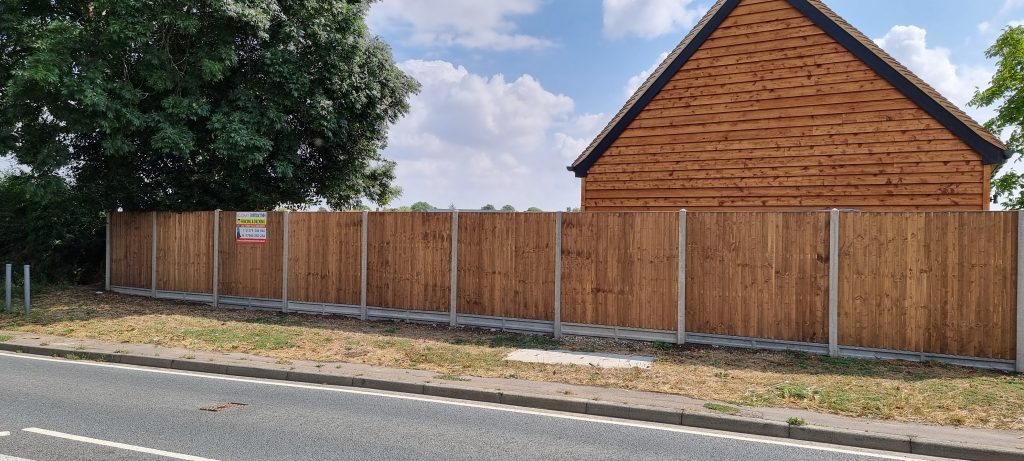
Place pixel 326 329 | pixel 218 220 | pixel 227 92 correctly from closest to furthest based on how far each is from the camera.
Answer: pixel 326 329 → pixel 218 220 → pixel 227 92

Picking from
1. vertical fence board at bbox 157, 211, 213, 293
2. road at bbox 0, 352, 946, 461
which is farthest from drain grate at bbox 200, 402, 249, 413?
vertical fence board at bbox 157, 211, 213, 293

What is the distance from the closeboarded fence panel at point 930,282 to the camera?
8.84 m

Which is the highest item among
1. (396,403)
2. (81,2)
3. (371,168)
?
(81,2)

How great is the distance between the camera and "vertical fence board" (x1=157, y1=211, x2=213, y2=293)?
1583 cm

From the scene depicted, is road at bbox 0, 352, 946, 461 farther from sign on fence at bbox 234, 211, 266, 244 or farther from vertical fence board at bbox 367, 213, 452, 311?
sign on fence at bbox 234, 211, 266, 244

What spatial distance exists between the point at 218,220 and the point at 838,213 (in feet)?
43.2

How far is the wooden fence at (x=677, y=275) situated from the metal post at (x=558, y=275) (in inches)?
0.8

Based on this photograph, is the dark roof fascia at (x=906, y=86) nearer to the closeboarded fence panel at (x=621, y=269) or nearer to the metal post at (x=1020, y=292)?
the metal post at (x=1020, y=292)

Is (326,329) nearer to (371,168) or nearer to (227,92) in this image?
(227,92)

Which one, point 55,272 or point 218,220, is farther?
point 55,272

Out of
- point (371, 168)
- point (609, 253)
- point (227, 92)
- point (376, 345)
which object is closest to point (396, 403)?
point (376, 345)

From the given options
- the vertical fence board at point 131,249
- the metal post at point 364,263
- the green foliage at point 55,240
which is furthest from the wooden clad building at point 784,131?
the green foliage at point 55,240

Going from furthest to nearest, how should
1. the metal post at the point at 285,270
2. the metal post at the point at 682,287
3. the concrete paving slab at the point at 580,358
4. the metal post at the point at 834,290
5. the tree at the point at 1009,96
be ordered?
the tree at the point at 1009,96 < the metal post at the point at 285,270 < the metal post at the point at 682,287 < the metal post at the point at 834,290 < the concrete paving slab at the point at 580,358

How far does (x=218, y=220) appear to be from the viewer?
1558 cm
